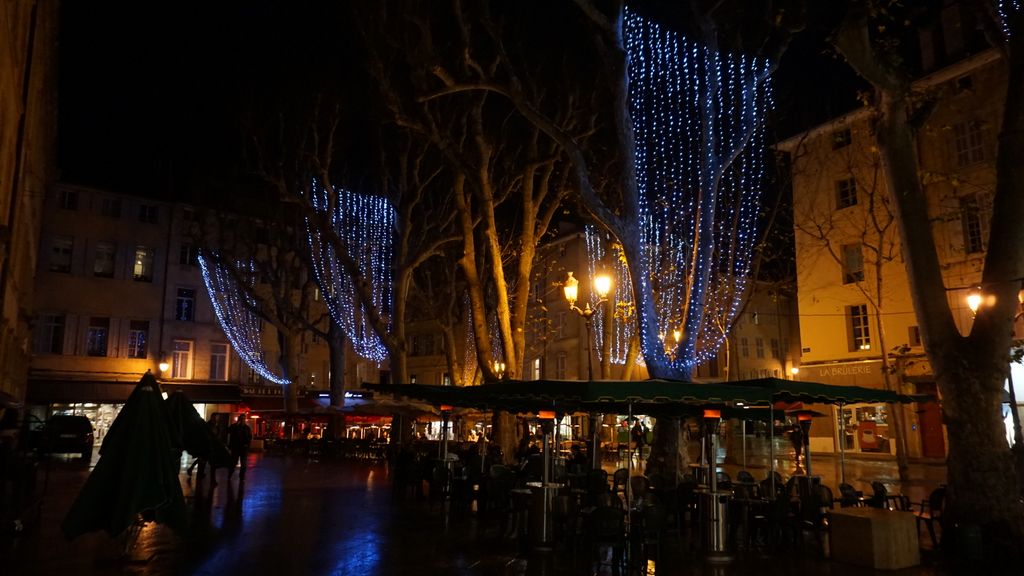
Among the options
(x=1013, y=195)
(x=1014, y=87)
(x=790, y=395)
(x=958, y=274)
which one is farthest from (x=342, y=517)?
(x=958, y=274)

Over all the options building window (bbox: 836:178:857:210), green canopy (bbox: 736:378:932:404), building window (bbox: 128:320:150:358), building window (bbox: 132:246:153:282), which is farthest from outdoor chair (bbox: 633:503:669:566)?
building window (bbox: 132:246:153:282)

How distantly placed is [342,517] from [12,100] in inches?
406

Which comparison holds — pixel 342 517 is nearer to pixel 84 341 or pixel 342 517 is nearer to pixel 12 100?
pixel 12 100

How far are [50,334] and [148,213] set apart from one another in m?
7.59

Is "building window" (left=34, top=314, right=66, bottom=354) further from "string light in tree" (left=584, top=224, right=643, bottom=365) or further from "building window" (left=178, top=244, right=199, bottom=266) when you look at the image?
"string light in tree" (left=584, top=224, right=643, bottom=365)

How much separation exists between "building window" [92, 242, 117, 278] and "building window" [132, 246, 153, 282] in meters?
1.04

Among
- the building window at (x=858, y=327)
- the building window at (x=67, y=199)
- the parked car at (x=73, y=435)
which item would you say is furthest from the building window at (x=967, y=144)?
the building window at (x=67, y=199)

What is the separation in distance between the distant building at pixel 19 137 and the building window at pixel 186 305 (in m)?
12.5

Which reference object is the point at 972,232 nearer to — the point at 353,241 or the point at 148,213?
the point at 353,241

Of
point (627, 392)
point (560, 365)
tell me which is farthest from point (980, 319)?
point (560, 365)

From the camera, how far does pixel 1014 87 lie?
34.3 feet

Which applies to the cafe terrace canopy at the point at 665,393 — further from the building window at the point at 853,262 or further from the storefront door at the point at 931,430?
the building window at the point at 853,262

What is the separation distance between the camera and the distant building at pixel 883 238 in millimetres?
24828

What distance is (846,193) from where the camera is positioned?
2969cm
